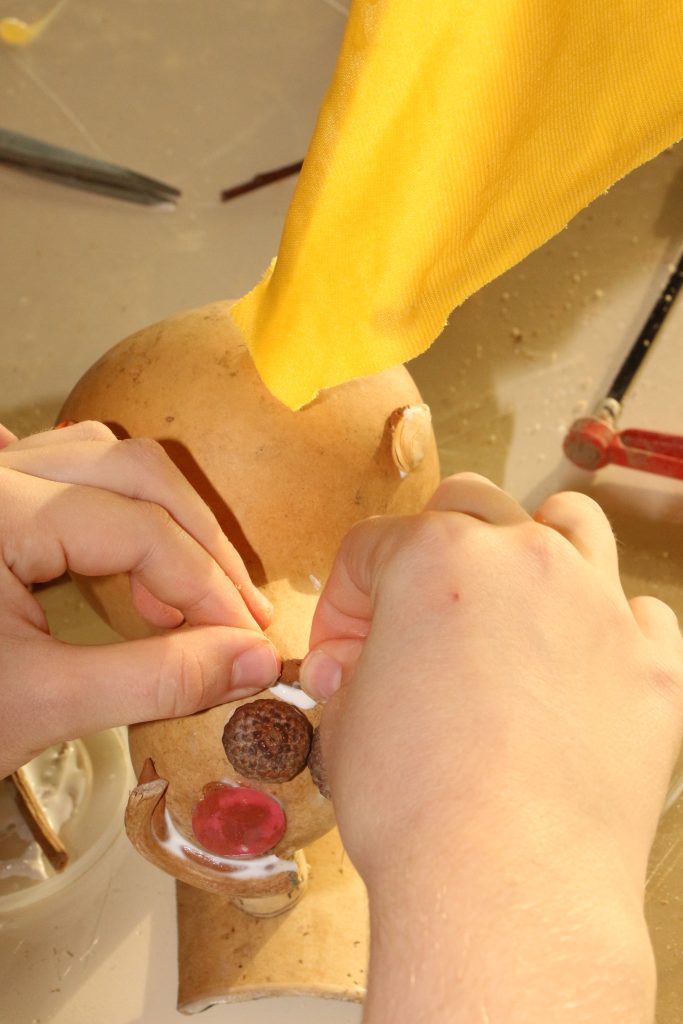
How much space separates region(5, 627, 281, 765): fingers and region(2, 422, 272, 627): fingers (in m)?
0.06

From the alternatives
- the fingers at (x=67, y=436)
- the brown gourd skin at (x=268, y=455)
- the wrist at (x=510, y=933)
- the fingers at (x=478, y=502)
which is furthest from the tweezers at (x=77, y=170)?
the wrist at (x=510, y=933)

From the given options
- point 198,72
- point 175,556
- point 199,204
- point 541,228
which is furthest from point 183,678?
point 198,72

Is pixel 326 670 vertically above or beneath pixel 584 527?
beneath

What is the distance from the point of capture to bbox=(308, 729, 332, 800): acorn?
0.52m

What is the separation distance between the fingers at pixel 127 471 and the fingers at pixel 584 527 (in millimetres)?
182

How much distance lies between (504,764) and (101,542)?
0.24 m

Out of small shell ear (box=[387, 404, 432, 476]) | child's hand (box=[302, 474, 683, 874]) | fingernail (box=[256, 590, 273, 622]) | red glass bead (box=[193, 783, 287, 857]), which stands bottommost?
red glass bead (box=[193, 783, 287, 857])

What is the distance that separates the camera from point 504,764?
0.36 m

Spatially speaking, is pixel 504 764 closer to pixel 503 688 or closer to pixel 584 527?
pixel 503 688

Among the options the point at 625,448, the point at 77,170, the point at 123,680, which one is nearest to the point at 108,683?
the point at 123,680

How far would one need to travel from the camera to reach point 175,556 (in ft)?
1.65

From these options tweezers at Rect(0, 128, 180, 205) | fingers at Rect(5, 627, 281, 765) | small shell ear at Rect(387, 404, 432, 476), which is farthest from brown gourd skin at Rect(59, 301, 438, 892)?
tweezers at Rect(0, 128, 180, 205)

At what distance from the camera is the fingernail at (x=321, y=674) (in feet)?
1.66

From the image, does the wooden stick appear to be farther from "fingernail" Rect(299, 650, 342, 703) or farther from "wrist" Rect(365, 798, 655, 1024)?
"wrist" Rect(365, 798, 655, 1024)
